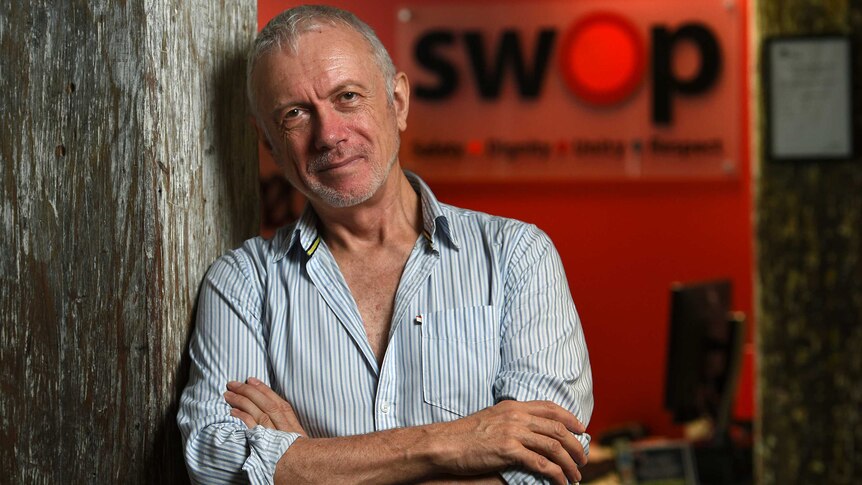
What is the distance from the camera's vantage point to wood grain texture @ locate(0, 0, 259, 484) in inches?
60.4

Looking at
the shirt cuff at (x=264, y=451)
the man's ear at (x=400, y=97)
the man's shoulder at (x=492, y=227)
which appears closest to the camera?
the shirt cuff at (x=264, y=451)

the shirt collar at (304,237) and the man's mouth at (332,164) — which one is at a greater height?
the man's mouth at (332,164)

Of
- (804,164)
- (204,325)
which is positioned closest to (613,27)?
(804,164)

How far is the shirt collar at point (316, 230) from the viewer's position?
5.31 ft

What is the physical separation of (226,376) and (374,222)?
0.38 metres

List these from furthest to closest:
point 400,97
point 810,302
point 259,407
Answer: point 810,302, point 400,97, point 259,407

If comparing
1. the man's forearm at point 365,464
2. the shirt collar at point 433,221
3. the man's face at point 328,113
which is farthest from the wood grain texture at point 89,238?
the shirt collar at point 433,221

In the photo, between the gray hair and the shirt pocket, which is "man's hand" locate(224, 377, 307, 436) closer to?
the shirt pocket

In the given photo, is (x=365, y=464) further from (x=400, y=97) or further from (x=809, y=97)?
(x=809, y=97)

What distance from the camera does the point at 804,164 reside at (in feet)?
10.1

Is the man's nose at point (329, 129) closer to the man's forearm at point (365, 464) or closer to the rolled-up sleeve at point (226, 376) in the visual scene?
the rolled-up sleeve at point (226, 376)

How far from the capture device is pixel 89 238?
155 centimetres

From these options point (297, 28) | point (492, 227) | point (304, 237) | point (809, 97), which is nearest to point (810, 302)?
point (809, 97)

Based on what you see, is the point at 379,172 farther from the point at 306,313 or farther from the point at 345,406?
the point at 345,406
